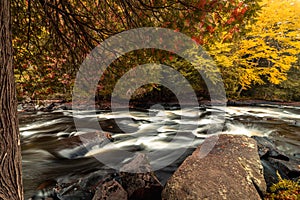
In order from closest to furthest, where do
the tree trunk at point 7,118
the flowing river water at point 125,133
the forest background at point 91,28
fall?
the tree trunk at point 7,118 < the forest background at point 91,28 < the flowing river water at point 125,133

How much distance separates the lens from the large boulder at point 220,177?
3.17m

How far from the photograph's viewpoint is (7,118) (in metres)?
1.78

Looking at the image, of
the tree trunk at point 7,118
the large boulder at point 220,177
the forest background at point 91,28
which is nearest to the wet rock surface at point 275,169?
the large boulder at point 220,177

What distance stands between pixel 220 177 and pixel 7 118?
9.95 feet

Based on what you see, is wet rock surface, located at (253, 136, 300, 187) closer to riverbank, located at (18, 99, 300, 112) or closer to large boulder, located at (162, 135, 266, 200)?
large boulder, located at (162, 135, 266, 200)

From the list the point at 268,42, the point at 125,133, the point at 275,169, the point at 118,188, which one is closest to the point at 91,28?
the point at 118,188

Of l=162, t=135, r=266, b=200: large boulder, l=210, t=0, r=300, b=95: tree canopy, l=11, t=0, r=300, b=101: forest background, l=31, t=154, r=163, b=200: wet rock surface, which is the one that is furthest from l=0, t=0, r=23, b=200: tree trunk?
l=210, t=0, r=300, b=95: tree canopy

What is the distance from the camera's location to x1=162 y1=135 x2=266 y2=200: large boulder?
3.17 metres

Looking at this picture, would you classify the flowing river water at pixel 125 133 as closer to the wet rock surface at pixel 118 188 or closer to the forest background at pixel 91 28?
the wet rock surface at pixel 118 188

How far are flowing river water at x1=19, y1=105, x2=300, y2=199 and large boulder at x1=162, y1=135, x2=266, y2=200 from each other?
1542 millimetres

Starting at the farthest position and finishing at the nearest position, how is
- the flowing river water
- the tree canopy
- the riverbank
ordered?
the tree canopy, the riverbank, the flowing river water

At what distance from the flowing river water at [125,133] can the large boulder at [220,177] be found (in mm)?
1542

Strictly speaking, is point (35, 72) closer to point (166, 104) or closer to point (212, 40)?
point (212, 40)

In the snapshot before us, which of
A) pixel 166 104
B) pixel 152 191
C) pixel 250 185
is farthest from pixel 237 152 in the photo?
pixel 166 104
